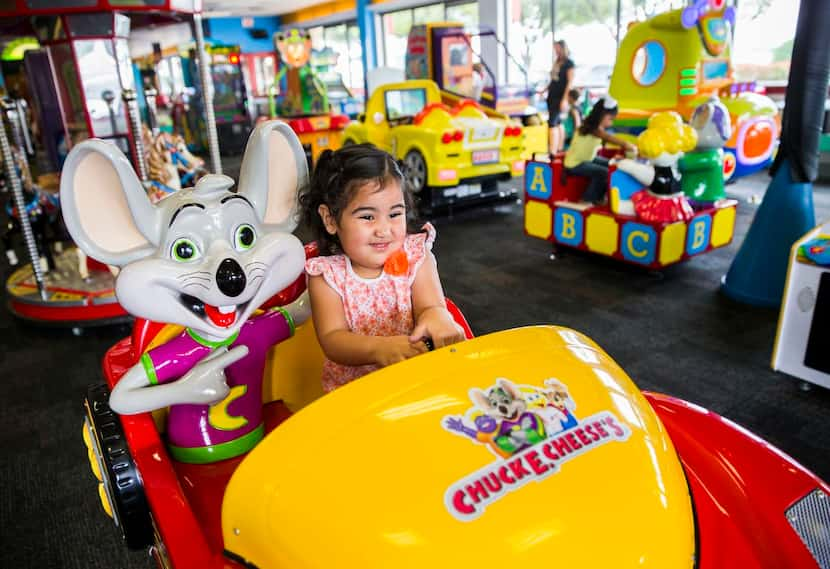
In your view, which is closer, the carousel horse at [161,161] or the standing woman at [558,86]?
the carousel horse at [161,161]

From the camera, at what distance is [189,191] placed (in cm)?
117

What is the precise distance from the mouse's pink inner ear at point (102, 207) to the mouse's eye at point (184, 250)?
7 centimetres

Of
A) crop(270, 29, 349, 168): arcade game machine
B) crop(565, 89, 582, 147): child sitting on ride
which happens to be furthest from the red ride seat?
crop(270, 29, 349, 168): arcade game machine

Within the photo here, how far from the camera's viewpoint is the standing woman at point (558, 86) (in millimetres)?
7039

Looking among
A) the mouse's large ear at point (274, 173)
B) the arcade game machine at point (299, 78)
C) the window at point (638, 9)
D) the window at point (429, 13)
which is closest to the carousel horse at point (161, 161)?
→ the mouse's large ear at point (274, 173)

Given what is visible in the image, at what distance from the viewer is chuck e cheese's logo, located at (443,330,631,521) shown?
812 millimetres

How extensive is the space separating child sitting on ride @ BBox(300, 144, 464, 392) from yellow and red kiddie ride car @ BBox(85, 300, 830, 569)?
244 millimetres

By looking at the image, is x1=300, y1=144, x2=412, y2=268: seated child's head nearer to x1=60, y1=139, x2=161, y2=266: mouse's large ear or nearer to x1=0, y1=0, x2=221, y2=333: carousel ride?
x1=60, y1=139, x2=161, y2=266: mouse's large ear

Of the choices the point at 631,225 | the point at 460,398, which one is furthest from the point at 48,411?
the point at 631,225

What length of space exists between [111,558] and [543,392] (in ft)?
4.55

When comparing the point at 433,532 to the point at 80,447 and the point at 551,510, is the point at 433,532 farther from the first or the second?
the point at 80,447

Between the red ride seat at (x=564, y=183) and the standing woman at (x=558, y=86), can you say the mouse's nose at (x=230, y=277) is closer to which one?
the red ride seat at (x=564, y=183)

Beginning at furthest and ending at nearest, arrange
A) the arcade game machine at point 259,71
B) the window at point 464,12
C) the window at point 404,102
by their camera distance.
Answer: the arcade game machine at point 259,71 → the window at point 464,12 → the window at point 404,102

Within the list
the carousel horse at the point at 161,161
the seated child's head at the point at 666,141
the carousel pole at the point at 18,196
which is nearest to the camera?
the carousel pole at the point at 18,196
